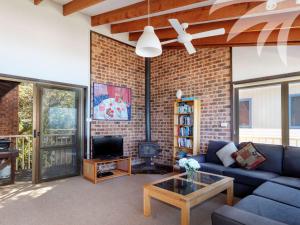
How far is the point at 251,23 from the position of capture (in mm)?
3473

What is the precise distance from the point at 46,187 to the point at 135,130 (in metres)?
2.64

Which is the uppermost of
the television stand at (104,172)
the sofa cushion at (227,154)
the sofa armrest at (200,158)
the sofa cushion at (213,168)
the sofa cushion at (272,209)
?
the sofa cushion at (227,154)

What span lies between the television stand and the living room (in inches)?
1.5

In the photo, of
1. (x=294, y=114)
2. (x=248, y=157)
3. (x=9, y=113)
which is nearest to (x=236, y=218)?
(x=248, y=157)

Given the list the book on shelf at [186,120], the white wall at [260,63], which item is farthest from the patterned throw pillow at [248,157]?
the white wall at [260,63]

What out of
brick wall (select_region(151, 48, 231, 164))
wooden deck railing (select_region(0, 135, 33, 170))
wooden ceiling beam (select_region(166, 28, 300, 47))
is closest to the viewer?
wooden ceiling beam (select_region(166, 28, 300, 47))

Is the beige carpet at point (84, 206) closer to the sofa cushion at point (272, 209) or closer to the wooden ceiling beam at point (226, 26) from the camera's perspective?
the sofa cushion at point (272, 209)

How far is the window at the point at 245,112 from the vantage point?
4.46 meters

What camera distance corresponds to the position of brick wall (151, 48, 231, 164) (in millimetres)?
4582

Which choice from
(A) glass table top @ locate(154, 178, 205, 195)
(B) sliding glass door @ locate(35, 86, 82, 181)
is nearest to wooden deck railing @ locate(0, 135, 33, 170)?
(B) sliding glass door @ locate(35, 86, 82, 181)

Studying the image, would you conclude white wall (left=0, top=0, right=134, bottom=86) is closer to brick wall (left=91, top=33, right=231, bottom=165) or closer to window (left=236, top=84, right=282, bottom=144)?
brick wall (left=91, top=33, right=231, bottom=165)

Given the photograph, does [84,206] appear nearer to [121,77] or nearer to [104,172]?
[104,172]

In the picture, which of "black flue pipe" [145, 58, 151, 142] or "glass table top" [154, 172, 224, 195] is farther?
"black flue pipe" [145, 58, 151, 142]

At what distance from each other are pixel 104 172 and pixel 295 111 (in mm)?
4154
